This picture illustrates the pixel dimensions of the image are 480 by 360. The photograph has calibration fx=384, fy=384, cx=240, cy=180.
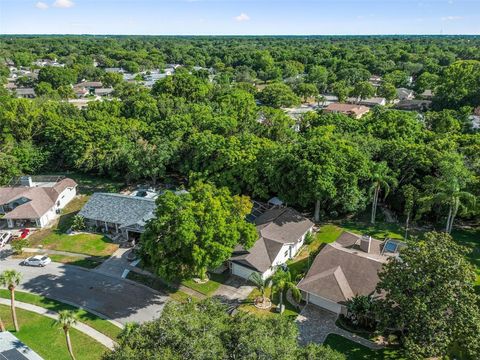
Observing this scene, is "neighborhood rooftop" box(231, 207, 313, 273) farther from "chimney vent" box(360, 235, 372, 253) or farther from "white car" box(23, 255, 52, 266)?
"white car" box(23, 255, 52, 266)

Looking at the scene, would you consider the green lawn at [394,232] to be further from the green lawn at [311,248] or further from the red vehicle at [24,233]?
the red vehicle at [24,233]

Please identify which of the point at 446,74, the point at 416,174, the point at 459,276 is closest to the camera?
the point at 459,276

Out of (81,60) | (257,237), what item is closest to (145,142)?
(257,237)

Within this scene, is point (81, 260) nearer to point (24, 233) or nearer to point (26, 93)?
point (24, 233)

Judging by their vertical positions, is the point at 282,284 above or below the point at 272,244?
above

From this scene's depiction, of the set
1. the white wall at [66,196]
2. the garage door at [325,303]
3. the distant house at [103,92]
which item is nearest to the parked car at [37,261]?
the white wall at [66,196]

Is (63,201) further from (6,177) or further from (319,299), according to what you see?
(319,299)

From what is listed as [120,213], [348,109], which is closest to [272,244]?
[120,213]
